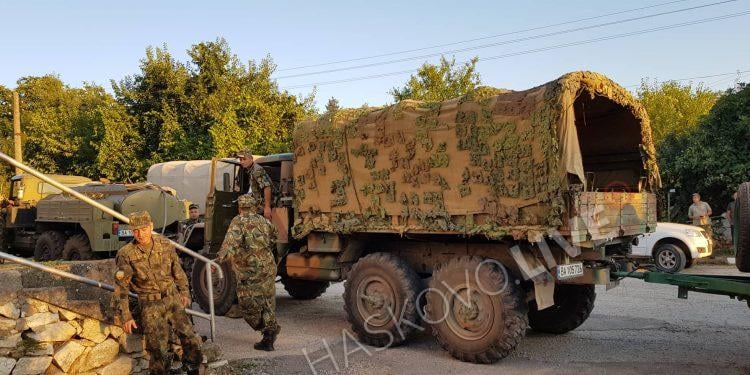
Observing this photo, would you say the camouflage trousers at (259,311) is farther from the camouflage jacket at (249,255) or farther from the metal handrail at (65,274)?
the metal handrail at (65,274)

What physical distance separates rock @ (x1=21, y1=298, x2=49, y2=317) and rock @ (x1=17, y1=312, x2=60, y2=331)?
3 cm

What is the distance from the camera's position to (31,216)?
1495 centimetres

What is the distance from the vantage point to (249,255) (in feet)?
21.7

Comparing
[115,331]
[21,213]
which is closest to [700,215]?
[115,331]

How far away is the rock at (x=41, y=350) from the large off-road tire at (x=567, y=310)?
5.12 meters

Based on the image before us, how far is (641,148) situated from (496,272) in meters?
2.66

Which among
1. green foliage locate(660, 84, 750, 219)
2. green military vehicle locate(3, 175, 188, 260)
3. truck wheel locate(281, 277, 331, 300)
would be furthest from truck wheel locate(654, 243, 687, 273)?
green military vehicle locate(3, 175, 188, 260)

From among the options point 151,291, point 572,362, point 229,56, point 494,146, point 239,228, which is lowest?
point 572,362

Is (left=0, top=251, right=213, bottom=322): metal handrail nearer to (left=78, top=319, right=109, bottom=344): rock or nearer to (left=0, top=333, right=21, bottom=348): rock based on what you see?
(left=78, top=319, right=109, bottom=344): rock

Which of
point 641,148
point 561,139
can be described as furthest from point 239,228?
point 641,148

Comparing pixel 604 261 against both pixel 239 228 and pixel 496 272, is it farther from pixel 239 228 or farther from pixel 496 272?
pixel 239 228

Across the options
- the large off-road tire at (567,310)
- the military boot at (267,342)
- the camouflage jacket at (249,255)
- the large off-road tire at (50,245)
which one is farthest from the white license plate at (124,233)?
the large off-road tire at (567,310)

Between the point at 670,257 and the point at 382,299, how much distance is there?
27.1 feet

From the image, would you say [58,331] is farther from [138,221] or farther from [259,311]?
[259,311]
